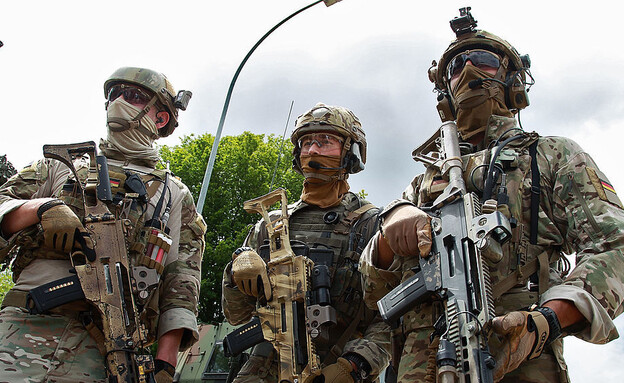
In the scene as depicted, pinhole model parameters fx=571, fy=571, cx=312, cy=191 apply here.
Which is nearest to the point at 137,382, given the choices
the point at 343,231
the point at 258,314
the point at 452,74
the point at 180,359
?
the point at 258,314

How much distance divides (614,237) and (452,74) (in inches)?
62.7

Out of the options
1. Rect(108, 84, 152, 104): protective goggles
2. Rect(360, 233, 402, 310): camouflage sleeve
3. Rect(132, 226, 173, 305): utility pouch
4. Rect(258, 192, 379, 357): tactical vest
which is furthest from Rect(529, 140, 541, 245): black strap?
Rect(108, 84, 152, 104): protective goggles

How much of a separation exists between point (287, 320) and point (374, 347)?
2.08 feet

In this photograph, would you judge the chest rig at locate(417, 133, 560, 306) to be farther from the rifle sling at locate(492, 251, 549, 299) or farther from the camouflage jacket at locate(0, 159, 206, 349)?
the camouflage jacket at locate(0, 159, 206, 349)

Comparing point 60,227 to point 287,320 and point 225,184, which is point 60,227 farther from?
point 225,184

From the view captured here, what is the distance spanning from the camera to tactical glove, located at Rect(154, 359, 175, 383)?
355 centimetres

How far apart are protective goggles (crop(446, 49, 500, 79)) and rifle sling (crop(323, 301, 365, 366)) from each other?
6.07ft

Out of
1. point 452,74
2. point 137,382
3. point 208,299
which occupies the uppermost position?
point 208,299

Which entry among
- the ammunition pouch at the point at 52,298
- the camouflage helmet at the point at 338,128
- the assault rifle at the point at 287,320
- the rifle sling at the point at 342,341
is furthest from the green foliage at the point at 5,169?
the rifle sling at the point at 342,341

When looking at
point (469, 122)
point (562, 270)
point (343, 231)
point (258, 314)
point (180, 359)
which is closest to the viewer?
point (562, 270)

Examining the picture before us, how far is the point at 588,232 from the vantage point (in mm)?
2938

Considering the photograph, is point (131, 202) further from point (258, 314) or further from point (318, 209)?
point (318, 209)

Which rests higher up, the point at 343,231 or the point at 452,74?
the point at 452,74

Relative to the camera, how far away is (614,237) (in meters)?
2.84
